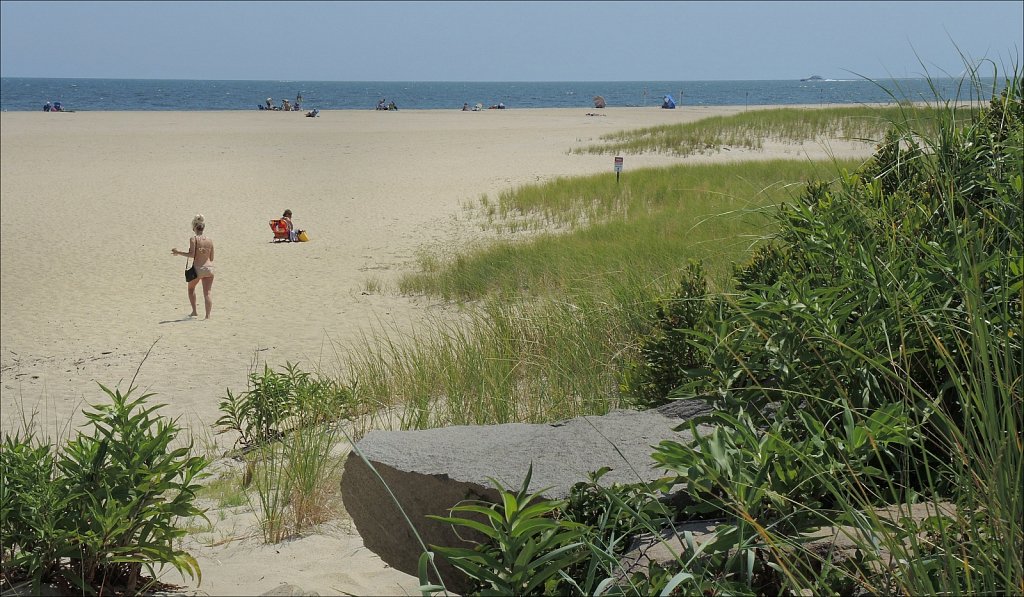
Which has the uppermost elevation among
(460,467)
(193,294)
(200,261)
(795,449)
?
(795,449)

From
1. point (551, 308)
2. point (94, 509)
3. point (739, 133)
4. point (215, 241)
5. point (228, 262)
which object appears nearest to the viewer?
point (94, 509)

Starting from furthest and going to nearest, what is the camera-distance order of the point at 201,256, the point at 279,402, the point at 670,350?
1. the point at 201,256
2. the point at 279,402
3. the point at 670,350

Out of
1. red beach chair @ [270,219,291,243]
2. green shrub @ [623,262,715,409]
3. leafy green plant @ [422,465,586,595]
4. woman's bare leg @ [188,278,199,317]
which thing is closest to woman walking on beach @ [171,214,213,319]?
woman's bare leg @ [188,278,199,317]

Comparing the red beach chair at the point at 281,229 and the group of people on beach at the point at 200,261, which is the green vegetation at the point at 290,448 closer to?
the group of people on beach at the point at 200,261

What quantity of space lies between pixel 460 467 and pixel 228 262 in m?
10.6

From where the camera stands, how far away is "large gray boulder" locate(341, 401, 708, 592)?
246 cm

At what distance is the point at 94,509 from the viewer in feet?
7.63

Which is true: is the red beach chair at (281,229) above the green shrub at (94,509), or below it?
below

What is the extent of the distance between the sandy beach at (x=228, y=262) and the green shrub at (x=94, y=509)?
0.31m

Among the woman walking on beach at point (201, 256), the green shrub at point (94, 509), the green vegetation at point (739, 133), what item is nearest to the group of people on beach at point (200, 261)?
the woman walking on beach at point (201, 256)

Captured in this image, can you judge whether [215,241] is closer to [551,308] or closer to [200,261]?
[200,261]

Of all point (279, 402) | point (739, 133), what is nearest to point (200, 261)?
point (279, 402)

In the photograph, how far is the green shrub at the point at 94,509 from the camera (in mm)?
2363

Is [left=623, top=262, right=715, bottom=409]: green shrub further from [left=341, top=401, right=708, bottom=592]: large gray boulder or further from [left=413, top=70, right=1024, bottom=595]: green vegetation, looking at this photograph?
[left=341, top=401, right=708, bottom=592]: large gray boulder
